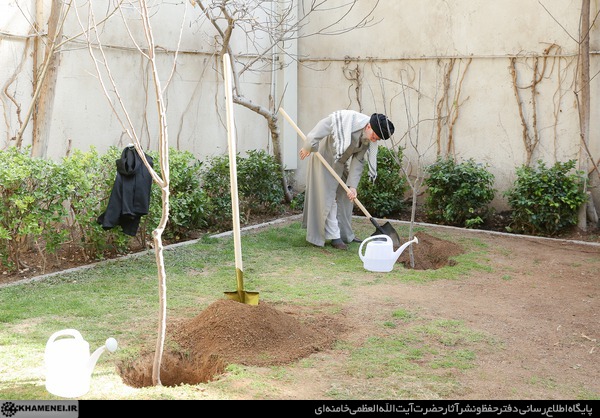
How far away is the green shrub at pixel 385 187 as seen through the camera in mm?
10352

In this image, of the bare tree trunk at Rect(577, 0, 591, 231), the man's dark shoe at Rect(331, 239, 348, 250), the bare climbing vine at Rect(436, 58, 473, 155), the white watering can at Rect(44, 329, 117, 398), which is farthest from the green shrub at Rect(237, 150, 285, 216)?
the white watering can at Rect(44, 329, 117, 398)

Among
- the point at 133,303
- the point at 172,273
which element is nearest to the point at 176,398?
the point at 133,303

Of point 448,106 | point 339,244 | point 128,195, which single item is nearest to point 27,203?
point 128,195

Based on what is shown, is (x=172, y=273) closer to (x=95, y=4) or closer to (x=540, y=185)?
(x=95, y=4)

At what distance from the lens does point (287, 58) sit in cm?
1151

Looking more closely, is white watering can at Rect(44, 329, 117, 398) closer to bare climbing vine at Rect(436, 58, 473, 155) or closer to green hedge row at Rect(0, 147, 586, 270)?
green hedge row at Rect(0, 147, 586, 270)

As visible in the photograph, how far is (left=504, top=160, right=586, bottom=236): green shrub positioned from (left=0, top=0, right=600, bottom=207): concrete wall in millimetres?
464

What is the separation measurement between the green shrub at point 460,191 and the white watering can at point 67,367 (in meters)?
6.32

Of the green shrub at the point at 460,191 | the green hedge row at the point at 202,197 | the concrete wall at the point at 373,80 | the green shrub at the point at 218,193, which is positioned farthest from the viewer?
the green shrub at the point at 460,191

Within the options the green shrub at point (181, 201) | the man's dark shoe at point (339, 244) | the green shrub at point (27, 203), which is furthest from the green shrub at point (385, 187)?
the green shrub at point (27, 203)

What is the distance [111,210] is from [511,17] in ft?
18.6

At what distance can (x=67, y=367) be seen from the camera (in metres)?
4.16

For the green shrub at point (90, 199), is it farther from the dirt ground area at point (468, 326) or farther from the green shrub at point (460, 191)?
the green shrub at point (460, 191)

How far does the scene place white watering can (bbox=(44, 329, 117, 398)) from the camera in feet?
13.6
